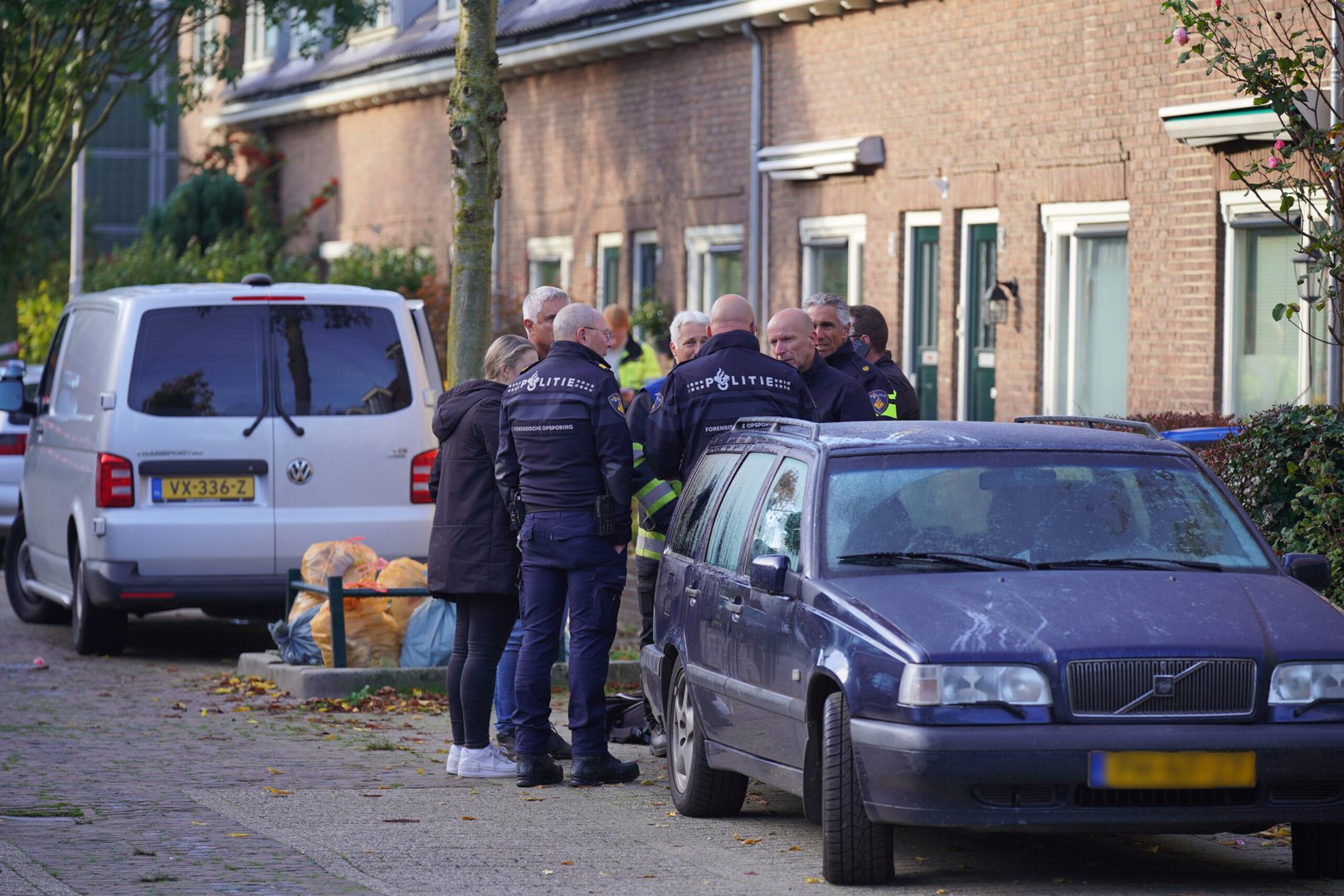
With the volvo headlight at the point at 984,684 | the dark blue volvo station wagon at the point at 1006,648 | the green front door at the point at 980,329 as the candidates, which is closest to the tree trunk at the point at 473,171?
the dark blue volvo station wagon at the point at 1006,648

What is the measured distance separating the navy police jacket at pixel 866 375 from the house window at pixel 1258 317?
5.39m

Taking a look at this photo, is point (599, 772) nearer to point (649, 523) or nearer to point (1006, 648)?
point (649, 523)

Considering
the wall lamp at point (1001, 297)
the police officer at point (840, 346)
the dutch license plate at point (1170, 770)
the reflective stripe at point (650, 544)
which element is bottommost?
the dutch license plate at point (1170, 770)

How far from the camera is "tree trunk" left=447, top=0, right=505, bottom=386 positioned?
12.5 metres

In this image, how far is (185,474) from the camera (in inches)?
491

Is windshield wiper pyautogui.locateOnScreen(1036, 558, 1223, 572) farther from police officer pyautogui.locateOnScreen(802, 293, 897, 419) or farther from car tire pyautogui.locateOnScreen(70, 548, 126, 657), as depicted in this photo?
car tire pyautogui.locateOnScreen(70, 548, 126, 657)

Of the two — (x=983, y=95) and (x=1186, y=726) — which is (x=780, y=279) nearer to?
(x=983, y=95)

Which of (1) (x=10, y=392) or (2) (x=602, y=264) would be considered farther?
(2) (x=602, y=264)

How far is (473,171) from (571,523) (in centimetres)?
420

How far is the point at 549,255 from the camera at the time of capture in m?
26.3

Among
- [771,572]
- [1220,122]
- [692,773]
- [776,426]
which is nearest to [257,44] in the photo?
[1220,122]

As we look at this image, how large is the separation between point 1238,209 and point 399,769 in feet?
28.7

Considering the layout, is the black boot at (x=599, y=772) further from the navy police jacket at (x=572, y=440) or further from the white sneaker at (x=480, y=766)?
the navy police jacket at (x=572, y=440)

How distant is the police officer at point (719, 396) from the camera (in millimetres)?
9359
